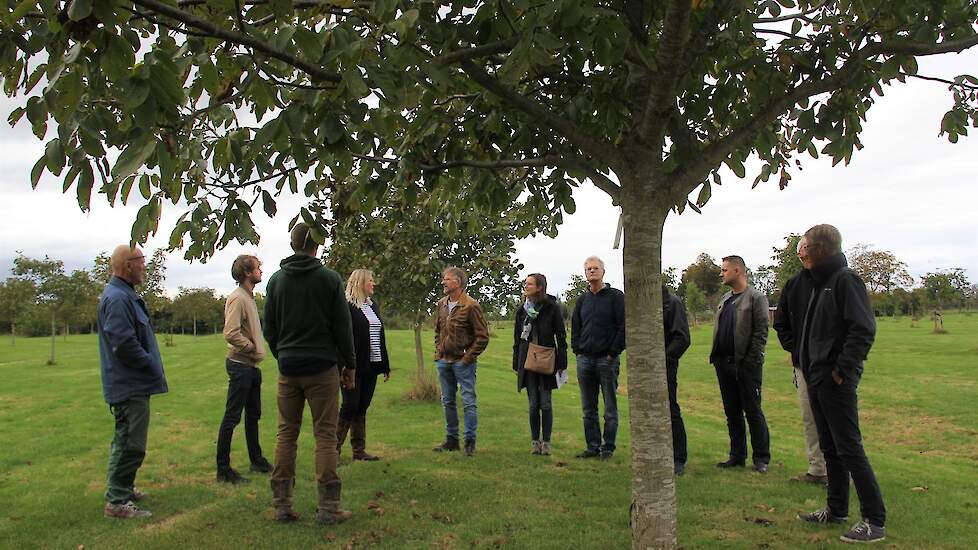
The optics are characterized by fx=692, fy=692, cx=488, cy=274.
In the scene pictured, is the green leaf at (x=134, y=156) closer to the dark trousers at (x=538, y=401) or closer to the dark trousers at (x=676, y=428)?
the dark trousers at (x=676, y=428)

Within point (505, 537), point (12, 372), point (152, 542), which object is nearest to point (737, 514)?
point (505, 537)

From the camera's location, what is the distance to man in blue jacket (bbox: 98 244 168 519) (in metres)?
5.80

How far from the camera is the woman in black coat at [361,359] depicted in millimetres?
7906

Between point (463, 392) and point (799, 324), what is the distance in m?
3.94

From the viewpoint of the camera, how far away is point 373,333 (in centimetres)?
808

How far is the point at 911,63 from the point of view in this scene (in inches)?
185

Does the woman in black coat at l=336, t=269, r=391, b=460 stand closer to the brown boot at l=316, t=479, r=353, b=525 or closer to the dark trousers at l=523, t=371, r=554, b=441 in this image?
the dark trousers at l=523, t=371, r=554, b=441

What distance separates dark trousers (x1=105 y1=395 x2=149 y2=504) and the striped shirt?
2.64 m

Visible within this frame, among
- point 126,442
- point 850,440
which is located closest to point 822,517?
point 850,440

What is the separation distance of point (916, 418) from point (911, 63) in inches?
451

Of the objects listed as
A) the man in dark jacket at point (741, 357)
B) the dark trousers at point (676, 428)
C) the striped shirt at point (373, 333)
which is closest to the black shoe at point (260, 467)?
the striped shirt at point (373, 333)

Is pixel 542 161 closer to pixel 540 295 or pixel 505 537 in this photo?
pixel 505 537

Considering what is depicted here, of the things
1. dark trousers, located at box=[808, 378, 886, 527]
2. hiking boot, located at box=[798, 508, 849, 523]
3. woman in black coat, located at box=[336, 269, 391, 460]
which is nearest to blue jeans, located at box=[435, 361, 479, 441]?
woman in black coat, located at box=[336, 269, 391, 460]

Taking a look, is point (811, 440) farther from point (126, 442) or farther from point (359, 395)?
point (126, 442)
